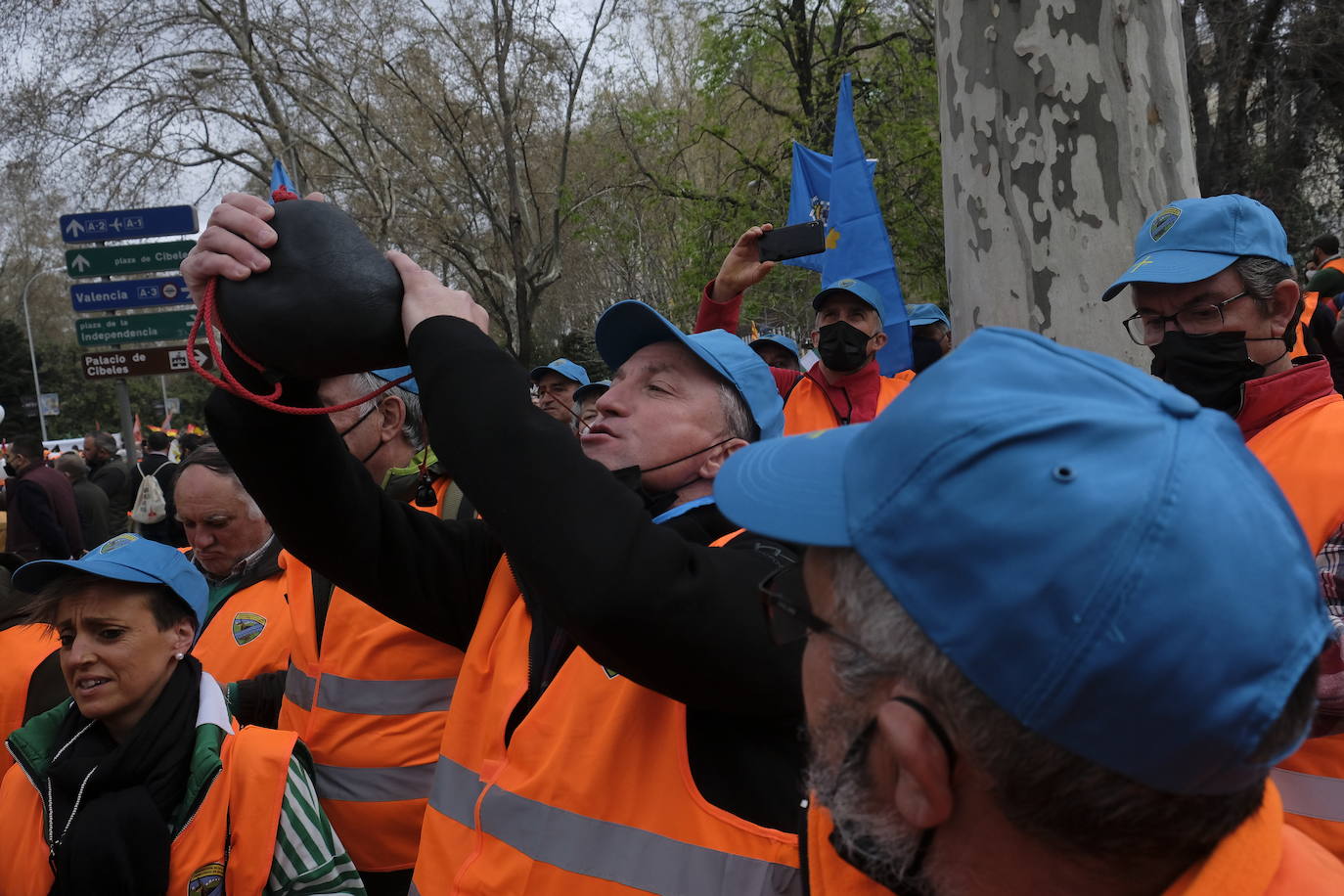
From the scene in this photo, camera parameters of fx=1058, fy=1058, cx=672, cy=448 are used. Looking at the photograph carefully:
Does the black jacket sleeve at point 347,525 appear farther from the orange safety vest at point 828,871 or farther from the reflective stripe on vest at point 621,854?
the orange safety vest at point 828,871

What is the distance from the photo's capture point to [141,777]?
2418 mm

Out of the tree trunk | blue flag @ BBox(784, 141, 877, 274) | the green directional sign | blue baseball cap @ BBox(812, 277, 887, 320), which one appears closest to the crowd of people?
the tree trunk

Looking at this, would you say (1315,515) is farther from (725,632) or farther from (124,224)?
(124,224)

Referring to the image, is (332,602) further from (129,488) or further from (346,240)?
(129,488)

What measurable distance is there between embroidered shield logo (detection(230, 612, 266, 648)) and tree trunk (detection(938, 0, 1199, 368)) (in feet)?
7.96

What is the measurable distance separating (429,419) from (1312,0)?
17.8 metres

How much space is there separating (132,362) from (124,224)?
6.19ft

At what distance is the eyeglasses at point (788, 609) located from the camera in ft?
3.87

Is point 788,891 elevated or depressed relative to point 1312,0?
depressed

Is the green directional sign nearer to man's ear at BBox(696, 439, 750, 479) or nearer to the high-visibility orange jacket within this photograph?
man's ear at BBox(696, 439, 750, 479)

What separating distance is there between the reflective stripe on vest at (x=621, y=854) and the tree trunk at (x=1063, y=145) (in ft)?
6.26

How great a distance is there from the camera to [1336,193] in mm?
16734

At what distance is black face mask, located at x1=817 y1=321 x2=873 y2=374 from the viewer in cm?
526

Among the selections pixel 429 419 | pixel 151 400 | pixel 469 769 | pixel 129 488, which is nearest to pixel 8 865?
pixel 469 769
